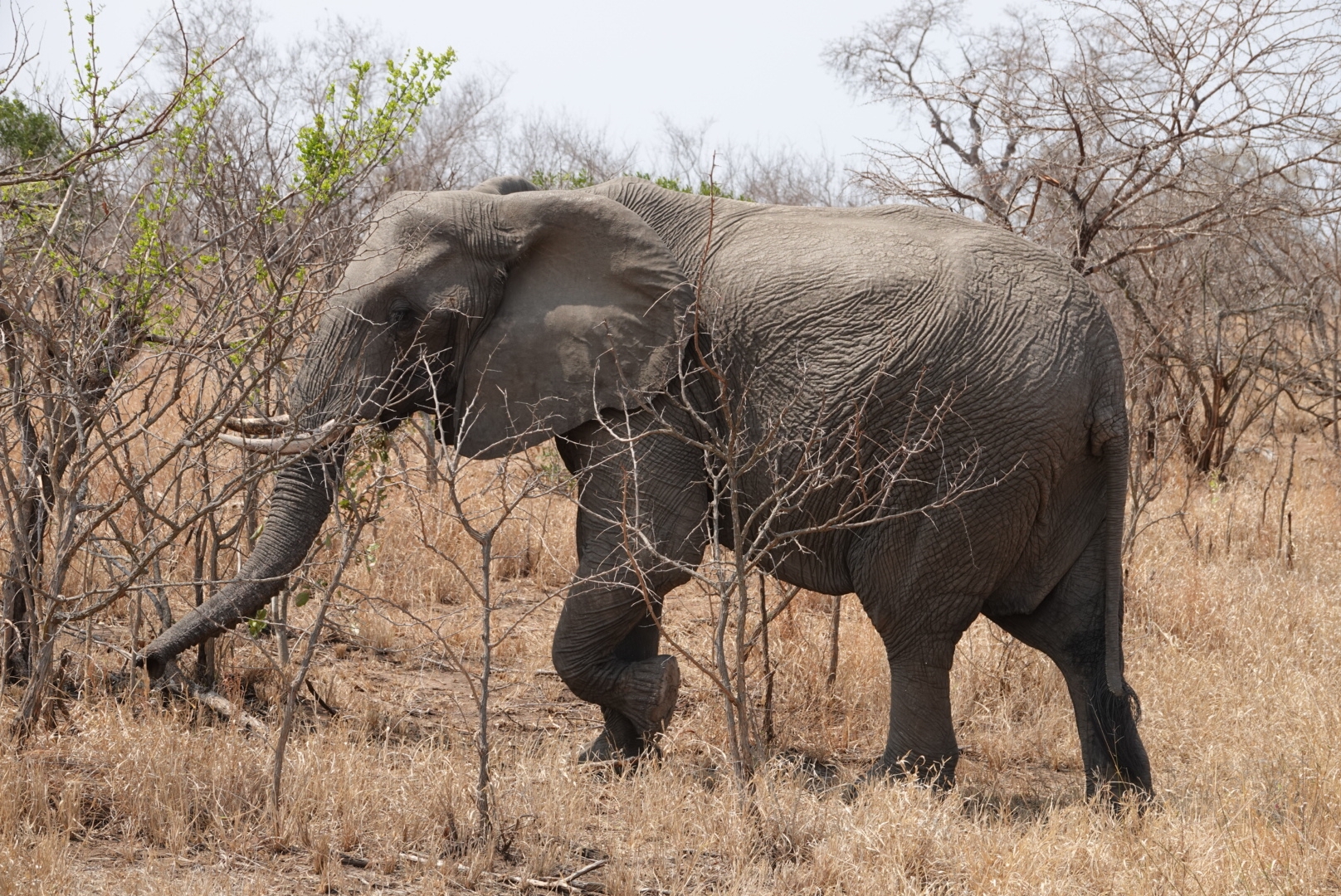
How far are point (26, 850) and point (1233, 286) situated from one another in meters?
11.1

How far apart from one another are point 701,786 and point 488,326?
6.11ft

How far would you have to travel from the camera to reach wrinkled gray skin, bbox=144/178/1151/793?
454 cm

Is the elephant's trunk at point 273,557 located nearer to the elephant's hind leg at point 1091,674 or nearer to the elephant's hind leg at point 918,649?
the elephant's hind leg at point 918,649

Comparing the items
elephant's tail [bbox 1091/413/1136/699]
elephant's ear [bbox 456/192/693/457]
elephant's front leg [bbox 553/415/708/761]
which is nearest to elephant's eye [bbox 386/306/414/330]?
elephant's ear [bbox 456/192/693/457]

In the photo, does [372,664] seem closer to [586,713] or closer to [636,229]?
[586,713]

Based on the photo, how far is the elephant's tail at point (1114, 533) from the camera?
456cm

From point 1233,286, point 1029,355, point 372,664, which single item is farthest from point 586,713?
point 1233,286

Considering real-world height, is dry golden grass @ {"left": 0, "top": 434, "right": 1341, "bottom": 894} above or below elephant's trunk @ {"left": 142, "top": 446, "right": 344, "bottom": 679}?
below

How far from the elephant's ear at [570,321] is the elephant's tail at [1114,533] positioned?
152 centimetres

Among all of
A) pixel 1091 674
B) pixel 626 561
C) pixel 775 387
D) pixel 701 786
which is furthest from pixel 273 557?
pixel 1091 674

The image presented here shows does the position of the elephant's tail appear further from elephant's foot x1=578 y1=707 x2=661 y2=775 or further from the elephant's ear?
elephant's foot x1=578 y1=707 x2=661 y2=775

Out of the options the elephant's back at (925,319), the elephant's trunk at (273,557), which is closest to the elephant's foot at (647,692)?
the elephant's back at (925,319)

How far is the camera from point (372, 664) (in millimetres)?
6426

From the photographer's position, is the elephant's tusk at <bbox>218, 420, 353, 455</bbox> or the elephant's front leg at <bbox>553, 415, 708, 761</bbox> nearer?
the elephant's tusk at <bbox>218, 420, 353, 455</bbox>
